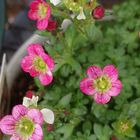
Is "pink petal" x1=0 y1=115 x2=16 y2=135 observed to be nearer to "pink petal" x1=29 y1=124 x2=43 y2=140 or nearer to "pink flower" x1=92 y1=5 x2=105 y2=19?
"pink petal" x1=29 y1=124 x2=43 y2=140

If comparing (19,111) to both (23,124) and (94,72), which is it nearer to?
(23,124)

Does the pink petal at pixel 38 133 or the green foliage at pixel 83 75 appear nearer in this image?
the pink petal at pixel 38 133

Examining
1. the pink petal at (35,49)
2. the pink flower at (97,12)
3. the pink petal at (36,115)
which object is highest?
the pink flower at (97,12)

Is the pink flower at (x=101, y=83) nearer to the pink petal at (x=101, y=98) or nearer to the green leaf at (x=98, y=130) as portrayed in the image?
the pink petal at (x=101, y=98)

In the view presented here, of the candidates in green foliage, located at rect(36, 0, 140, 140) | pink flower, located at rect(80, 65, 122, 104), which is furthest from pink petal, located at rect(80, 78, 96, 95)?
green foliage, located at rect(36, 0, 140, 140)

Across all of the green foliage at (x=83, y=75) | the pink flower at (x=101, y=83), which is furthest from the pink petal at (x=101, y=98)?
the green foliage at (x=83, y=75)

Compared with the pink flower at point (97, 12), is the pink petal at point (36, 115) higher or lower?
lower
